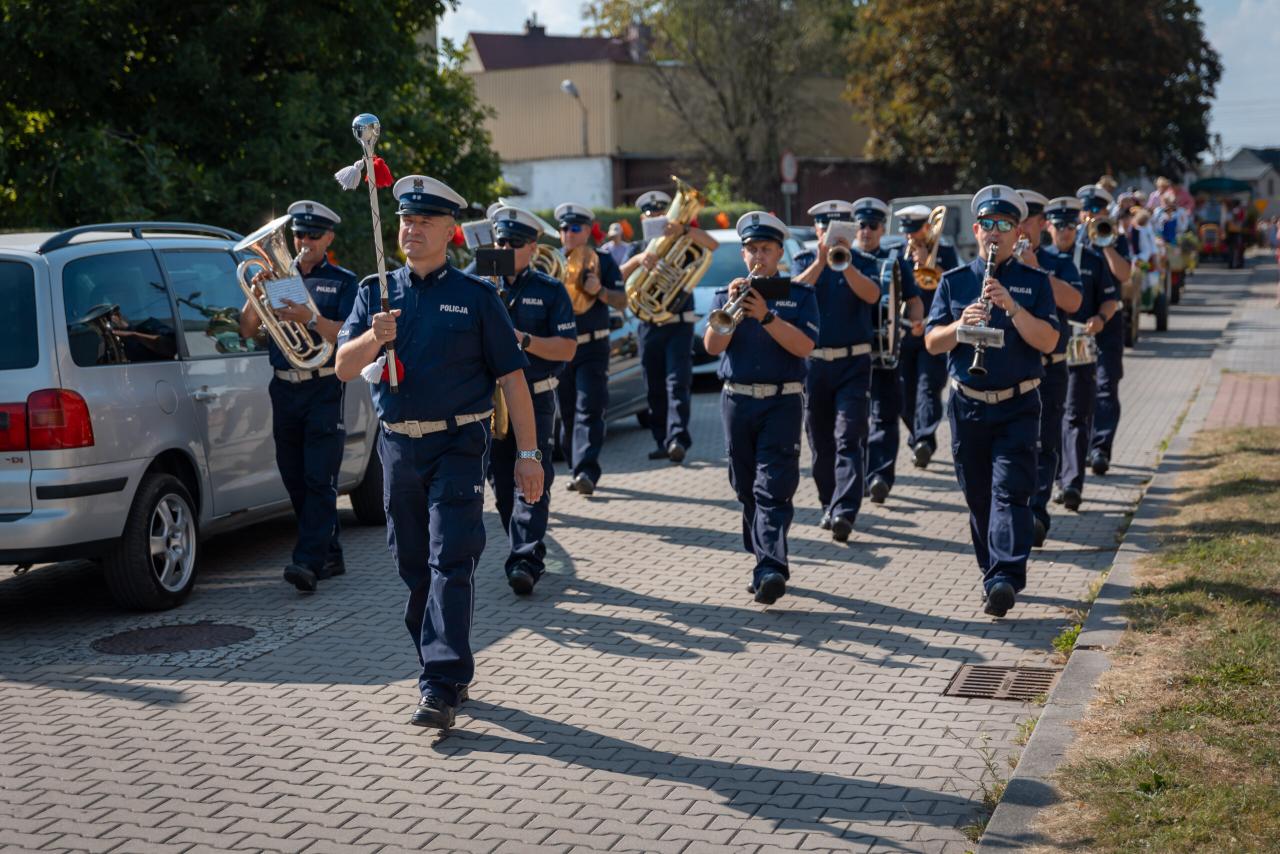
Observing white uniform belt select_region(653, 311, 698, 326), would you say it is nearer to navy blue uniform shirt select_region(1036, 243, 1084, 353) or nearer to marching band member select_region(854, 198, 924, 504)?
marching band member select_region(854, 198, 924, 504)

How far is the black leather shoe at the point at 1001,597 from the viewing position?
25.4ft

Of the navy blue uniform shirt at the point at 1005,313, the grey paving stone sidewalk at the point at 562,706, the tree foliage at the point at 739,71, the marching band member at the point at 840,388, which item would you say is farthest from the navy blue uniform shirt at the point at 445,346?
the tree foliage at the point at 739,71

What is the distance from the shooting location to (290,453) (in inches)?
339

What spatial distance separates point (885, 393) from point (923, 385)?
1154mm

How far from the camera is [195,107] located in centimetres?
1467

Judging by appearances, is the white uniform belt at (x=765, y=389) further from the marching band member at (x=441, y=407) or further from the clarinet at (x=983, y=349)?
the marching band member at (x=441, y=407)

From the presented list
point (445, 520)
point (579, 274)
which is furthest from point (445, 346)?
point (579, 274)

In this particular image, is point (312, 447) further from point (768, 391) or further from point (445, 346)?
point (445, 346)

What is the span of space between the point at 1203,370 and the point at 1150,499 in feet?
32.7

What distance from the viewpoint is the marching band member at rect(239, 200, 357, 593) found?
8.47 m

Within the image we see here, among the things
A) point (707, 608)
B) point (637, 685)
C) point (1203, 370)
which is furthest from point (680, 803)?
point (1203, 370)

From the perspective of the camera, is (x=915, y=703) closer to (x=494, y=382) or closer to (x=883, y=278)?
(x=494, y=382)

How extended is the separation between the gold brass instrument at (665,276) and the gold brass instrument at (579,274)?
0.75 m

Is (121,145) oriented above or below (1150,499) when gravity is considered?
above
